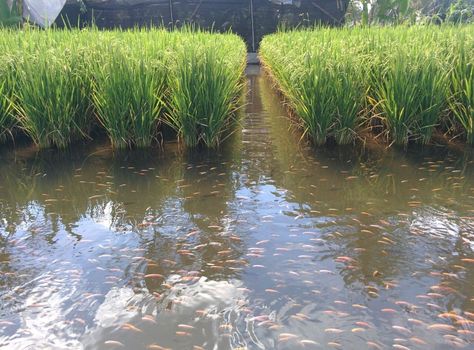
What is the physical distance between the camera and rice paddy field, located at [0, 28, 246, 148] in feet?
13.4

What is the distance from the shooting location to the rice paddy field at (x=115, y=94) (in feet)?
13.4

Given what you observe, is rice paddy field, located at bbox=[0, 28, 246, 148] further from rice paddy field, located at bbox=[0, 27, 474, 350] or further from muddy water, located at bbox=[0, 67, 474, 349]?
muddy water, located at bbox=[0, 67, 474, 349]

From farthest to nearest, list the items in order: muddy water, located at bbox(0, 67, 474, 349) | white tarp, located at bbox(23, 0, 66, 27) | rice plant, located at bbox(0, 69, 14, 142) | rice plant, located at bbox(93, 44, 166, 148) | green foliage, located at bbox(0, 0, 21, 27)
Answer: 1. white tarp, located at bbox(23, 0, 66, 27)
2. green foliage, located at bbox(0, 0, 21, 27)
3. rice plant, located at bbox(0, 69, 14, 142)
4. rice plant, located at bbox(93, 44, 166, 148)
5. muddy water, located at bbox(0, 67, 474, 349)

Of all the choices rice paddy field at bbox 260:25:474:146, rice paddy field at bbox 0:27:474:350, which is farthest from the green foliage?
rice paddy field at bbox 260:25:474:146

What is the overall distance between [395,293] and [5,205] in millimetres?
2706

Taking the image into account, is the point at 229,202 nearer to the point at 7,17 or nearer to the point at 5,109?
the point at 5,109

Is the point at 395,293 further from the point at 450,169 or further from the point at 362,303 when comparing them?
the point at 450,169

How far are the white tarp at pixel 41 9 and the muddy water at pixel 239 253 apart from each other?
35.5 ft

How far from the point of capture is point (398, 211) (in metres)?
2.88

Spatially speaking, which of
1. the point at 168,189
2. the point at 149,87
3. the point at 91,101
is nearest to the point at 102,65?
the point at 91,101

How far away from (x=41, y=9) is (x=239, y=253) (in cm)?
1334

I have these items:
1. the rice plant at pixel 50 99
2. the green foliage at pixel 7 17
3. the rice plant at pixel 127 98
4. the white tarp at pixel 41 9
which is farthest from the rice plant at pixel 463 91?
the white tarp at pixel 41 9

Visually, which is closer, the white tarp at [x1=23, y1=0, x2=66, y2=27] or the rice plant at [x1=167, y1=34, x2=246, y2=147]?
the rice plant at [x1=167, y1=34, x2=246, y2=147]

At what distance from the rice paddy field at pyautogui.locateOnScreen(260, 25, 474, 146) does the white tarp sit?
11226 mm
